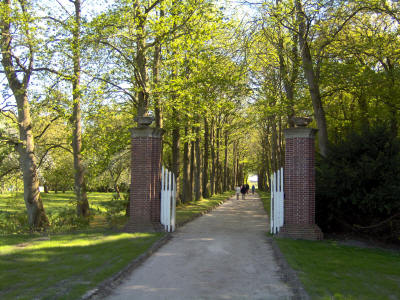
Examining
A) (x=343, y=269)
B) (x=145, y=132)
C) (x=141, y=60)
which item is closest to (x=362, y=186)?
(x=343, y=269)

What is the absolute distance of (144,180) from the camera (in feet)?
44.5

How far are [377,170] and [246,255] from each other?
5.64 meters

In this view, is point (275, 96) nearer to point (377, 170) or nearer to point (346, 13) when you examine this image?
point (346, 13)

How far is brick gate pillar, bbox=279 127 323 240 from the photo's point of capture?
12758 mm

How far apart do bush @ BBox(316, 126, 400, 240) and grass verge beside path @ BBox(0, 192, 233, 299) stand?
6.10 metres

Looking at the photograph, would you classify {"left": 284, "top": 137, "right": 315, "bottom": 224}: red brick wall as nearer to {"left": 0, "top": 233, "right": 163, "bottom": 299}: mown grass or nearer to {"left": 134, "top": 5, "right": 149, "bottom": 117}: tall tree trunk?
{"left": 0, "top": 233, "right": 163, "bottom": 299}: mown grass

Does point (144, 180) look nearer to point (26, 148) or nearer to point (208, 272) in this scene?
point (208, 272)

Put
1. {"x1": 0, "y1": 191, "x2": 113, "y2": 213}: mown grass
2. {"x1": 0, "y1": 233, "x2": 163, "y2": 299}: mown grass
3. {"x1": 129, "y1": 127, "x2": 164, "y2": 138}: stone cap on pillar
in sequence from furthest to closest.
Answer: {"x1": 0, "y1": 191, "x2": 113, "y2": 213}: mown grass < {"x1": 129, "y1": 127, "x2": 164, "y2": 138}: stone cap on pillar < {"x1": 0, "y1": 233, "x2": 163, "y2": 299}: mown grass

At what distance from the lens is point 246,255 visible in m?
10.1

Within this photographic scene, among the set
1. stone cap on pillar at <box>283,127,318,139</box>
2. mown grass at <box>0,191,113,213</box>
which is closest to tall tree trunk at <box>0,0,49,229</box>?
mown grass at <box>0,191,113,213</box>

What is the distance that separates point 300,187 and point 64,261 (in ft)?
25.2

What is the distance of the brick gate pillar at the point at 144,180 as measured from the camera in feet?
44.3

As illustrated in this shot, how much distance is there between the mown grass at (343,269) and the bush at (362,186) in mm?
1456

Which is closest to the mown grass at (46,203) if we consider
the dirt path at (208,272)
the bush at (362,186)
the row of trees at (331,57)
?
the dirt path at (208,272)
